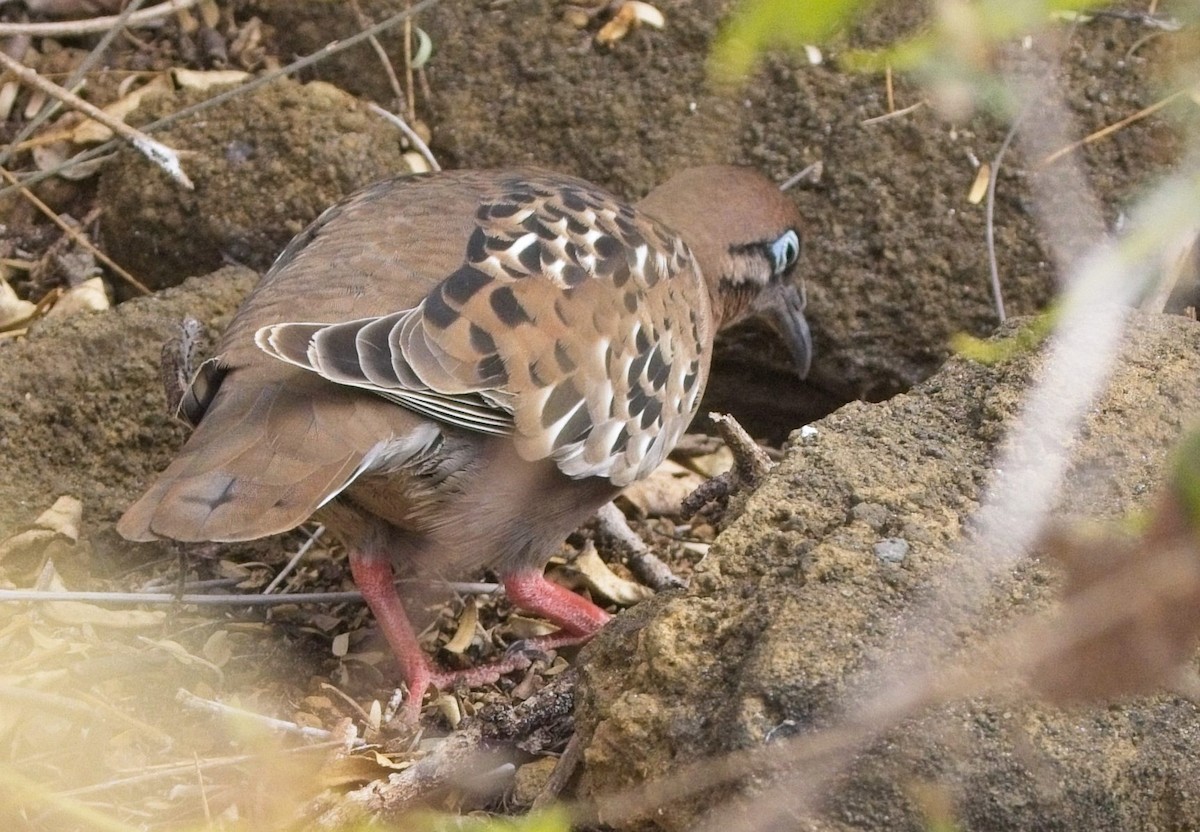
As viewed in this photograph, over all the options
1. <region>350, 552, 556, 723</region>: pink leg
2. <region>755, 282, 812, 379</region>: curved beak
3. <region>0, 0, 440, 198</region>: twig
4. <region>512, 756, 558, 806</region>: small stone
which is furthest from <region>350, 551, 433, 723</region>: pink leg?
<region>755, 282, 812, 379</region>: curved beak

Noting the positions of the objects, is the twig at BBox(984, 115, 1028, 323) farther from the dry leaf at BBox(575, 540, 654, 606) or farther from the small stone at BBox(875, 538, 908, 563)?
the dry leaf at BBox(575, 540, 654, 606)

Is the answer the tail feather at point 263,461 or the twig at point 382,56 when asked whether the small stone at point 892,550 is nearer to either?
the tail feather at point 263,461

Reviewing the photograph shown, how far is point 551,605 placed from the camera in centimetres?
427

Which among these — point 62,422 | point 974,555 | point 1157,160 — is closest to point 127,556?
point 62,422

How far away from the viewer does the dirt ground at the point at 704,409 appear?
2.57 metres

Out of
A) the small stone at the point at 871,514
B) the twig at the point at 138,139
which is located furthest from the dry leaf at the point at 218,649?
the small stone at the point at 871,514

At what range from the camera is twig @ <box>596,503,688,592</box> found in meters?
4.59

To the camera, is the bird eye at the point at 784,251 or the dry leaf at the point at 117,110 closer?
the bird eye at the point at 784,251

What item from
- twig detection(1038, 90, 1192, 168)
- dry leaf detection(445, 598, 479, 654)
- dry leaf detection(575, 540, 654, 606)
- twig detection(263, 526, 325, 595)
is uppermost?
twig detection(1038, 90, 1192, 168)

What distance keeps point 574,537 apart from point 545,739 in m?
1.67

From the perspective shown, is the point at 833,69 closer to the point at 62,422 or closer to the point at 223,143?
the point at 223,143

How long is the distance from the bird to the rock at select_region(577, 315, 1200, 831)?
0.76 metres

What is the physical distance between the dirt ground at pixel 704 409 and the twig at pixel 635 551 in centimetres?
17

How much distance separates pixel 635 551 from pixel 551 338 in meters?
1.11
